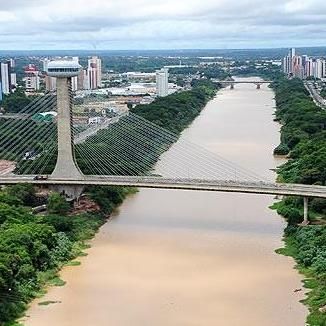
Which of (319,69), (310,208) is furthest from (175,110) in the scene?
(319,69)

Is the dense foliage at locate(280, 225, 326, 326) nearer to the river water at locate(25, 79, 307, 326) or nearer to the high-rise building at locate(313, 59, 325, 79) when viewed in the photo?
the river water at locate(25, 79, 307, 326)

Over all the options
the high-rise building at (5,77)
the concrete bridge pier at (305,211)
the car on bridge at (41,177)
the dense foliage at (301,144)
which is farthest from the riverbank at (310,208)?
the high-rise building at (5,77)

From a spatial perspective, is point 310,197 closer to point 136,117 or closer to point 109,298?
point 109,298

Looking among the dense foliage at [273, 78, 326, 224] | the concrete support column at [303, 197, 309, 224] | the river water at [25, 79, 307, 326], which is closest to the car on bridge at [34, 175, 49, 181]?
the river water at [25, 79, 307, 326]

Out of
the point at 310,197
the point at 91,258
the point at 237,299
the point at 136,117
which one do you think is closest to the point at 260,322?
the point at 237,299

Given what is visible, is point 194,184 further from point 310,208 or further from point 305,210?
point 310,208

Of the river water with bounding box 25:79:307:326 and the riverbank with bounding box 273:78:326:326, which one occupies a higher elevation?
the riverbank with bounding box 273:78:326:326
